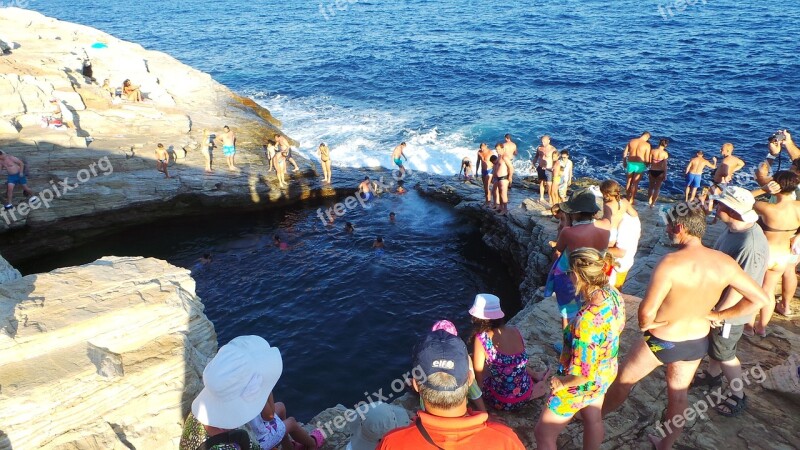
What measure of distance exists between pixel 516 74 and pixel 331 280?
2796 centimetres

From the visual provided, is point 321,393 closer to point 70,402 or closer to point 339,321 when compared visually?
point 339,321

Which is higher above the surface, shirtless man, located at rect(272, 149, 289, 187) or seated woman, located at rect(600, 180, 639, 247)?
seated woman, located at rect(600, 180, 639, 247)

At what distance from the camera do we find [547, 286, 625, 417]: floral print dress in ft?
12.0

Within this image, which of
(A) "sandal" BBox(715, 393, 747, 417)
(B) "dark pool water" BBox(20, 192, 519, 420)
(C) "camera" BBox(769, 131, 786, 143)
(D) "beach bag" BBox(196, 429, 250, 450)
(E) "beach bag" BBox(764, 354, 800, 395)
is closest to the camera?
(D) "beach bag" BBox(196, 429, 250, 450)

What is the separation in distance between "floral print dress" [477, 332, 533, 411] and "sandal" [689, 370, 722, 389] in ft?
6.52

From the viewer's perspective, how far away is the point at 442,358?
273 centimetres

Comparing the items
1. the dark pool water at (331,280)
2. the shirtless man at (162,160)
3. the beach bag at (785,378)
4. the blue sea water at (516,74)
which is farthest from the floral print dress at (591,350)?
the blue sea water at (516,74)

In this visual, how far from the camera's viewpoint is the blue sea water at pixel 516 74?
25.1 meters

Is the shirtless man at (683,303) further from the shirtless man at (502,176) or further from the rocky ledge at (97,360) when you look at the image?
the shirtless man at (502,176)

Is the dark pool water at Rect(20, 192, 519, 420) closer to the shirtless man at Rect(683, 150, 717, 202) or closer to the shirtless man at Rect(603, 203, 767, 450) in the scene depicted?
the shirtless man at Rect(683, 150, 717, 202)

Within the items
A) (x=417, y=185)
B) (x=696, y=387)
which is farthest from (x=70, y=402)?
(x=417, y=185)

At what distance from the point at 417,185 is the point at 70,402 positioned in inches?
676

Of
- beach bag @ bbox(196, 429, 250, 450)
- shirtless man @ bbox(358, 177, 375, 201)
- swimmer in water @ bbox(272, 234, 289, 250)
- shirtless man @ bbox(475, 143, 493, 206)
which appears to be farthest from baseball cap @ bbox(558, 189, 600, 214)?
shirtless man @ bbox(358, 177, 375, 201)

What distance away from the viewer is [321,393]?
10.2 meters
